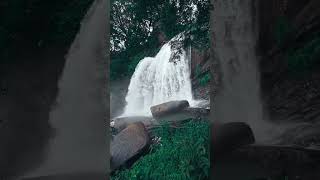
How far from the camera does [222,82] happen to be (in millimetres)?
3783

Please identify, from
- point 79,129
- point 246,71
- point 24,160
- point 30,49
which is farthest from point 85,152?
point 246,71

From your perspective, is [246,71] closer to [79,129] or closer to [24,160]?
[79,129]

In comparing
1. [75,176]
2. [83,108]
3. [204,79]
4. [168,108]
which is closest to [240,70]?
[204,79]

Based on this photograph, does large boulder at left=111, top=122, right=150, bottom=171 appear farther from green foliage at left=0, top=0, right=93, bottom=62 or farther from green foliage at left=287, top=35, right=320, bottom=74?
green foliage at left=287, top=35, right=320, bottom=74

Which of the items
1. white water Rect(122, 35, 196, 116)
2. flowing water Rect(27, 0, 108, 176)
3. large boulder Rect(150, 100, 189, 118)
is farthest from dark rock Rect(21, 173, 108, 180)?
large boulder Rect(150, 100, 189, 118)

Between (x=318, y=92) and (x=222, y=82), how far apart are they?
828 mm

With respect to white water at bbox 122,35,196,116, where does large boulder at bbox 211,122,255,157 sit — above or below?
below

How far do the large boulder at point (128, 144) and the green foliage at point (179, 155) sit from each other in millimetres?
98

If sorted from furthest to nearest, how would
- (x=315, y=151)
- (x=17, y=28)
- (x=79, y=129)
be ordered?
(x=315, y=151) < (x=79, y=129) < (x=17, y=28)

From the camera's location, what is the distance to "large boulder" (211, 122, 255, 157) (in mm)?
3797

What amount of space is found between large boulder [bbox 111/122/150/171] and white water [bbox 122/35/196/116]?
0.14 meters

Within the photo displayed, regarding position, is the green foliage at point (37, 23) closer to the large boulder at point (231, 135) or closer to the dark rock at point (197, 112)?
the dark rock at point (197, 112)

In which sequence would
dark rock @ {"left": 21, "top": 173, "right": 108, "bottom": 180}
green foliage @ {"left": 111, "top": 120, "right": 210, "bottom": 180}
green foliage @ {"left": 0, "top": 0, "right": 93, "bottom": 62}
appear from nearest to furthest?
green foliage @ {"left": 0, "top": 0, "right": 93, "bottom": 62} → dark rock @ {"left": 21, "top": 173, "right": 108, "bottom": 180} → green foliage @ {"left": 111, "top": 120, "right": 210, "bottom": 180}

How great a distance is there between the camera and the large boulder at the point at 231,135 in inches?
149
